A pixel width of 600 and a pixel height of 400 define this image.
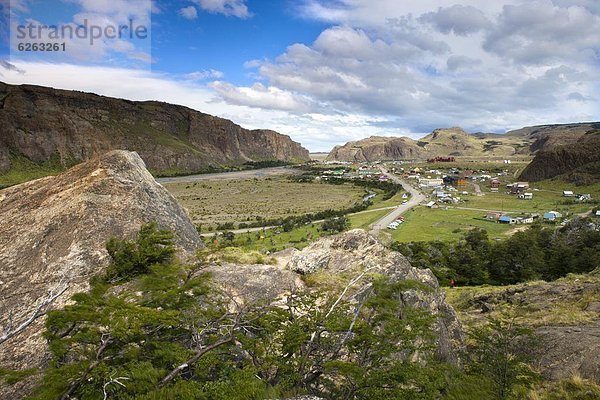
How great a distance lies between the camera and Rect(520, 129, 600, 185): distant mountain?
12550cm

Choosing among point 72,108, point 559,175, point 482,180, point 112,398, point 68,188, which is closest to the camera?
point 112,398

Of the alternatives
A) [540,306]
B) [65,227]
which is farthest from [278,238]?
[65,227]

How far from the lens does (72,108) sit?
614 feet

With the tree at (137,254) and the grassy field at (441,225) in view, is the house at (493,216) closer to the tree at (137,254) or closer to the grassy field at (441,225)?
the grassy field at (441,225)

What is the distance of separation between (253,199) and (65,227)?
113182 millimetres

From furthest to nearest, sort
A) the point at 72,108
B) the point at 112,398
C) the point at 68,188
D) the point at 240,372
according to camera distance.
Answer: the point at 72,108 → the point at 68,188 → the point at 240,372 → the point at 112,398

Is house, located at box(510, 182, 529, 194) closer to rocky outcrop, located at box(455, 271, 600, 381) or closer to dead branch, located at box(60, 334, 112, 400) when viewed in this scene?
rocky outcrop, located at box(455, 271, 600, 381)

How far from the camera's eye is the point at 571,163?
138 meters

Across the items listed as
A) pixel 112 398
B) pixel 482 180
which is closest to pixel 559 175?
pixel 482 180

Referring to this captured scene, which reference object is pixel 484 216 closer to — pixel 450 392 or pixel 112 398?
pixel 450 392

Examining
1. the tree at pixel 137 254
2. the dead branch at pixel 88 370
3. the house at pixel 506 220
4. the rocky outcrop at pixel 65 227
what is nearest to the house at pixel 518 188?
the house at pixel 506 220

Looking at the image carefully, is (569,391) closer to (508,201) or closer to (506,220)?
(506,220)

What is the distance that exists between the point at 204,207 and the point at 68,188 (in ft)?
314

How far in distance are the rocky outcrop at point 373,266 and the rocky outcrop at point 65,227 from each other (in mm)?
5545
